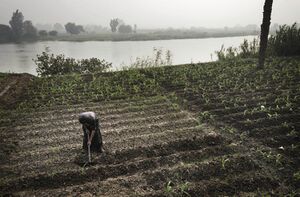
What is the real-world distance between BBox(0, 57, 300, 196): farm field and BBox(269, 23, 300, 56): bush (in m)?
4.36

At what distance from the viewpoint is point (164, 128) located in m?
7.05

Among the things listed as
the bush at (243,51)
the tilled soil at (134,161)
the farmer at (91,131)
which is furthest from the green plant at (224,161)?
the bush at (243,51)

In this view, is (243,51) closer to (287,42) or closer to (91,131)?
(287,42)

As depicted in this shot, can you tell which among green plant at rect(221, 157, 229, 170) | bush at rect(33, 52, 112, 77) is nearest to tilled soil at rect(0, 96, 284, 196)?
green plant at rect(221, 157, 229, 170)

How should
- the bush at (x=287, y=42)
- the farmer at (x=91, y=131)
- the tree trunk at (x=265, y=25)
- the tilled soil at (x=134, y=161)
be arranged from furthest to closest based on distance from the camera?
the bush at (x=287, y=42) → the tree trunk at (x=265, y=25) → the farmer at (x=91, y=131) → the tilled soil at (x=134, y=161)

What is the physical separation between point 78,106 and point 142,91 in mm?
2263

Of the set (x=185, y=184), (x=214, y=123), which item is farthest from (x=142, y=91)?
(x=185, y=184)

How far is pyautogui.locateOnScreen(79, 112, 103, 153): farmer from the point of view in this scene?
549 cm

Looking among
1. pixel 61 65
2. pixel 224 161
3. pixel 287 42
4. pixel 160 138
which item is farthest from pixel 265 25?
pixel 61 65

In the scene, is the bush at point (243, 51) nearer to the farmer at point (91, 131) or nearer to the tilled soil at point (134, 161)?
the tilled soil at point (134, 161)

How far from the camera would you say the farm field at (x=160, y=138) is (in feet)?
15.8

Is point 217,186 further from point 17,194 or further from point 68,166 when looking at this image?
point 17,194

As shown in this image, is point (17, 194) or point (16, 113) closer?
point (17, 194)

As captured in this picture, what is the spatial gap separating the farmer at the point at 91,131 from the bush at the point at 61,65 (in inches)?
406
